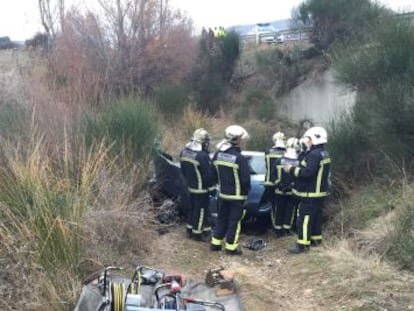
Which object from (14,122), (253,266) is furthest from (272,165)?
(14,122)

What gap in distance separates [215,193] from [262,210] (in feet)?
3.05

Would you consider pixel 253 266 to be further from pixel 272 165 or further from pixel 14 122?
pixel 14 122

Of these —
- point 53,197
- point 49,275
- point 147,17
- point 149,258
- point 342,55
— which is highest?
point 147,17

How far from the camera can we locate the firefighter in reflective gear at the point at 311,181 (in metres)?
6.55

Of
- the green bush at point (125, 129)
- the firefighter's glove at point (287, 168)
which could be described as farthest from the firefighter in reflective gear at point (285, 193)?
the green bush at point (125, 129)

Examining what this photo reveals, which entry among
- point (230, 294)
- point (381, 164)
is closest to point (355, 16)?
point (381, 164)

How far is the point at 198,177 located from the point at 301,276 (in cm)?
227

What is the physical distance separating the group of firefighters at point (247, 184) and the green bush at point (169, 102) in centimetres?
850

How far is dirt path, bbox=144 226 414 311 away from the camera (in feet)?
15.6

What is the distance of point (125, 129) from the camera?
26.8ft

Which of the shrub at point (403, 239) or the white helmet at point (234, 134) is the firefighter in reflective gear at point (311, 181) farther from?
the shrub at point (403, 239)

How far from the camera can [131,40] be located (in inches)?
736

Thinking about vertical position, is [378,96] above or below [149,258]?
above

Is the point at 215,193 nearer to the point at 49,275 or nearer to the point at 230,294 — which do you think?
the point at 230,294
